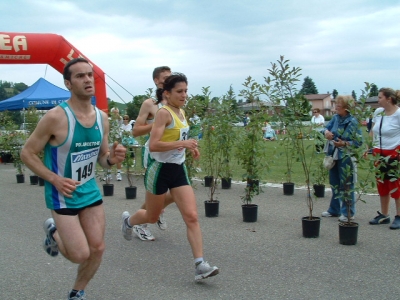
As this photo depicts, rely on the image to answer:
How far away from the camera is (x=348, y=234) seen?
6.23m

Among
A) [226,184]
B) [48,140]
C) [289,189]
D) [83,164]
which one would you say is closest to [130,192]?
[226,184]

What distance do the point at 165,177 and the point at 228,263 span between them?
1.21 metres

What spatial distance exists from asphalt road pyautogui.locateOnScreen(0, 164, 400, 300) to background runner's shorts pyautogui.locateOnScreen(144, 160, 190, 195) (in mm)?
886

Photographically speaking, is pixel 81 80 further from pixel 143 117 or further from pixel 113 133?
pixel 113 133

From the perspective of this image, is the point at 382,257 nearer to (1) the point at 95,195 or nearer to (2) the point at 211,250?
(2) the point at 211,250

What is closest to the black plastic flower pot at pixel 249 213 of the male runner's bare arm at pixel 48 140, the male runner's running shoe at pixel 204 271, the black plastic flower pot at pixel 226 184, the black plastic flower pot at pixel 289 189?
the black plastic flower pot at pixel 289 189

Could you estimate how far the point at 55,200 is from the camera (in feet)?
13.2

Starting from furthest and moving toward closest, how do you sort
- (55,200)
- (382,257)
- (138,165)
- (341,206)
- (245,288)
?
(138,165) → (341,206) → (382,257) → (245,288) → (55,200)

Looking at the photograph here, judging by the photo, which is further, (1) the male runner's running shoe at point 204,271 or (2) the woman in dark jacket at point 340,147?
(2) the woman in dark jacket at point 340,147

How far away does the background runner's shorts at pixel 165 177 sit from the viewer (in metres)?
5.30

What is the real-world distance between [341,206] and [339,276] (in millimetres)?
3057

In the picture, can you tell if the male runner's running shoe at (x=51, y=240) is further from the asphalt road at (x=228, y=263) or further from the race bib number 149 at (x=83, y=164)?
the asphalt road at (x=228, y=263)

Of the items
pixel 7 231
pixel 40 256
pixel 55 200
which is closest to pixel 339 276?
pixel 55 200

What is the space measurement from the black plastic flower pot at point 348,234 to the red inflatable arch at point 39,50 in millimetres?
8495
